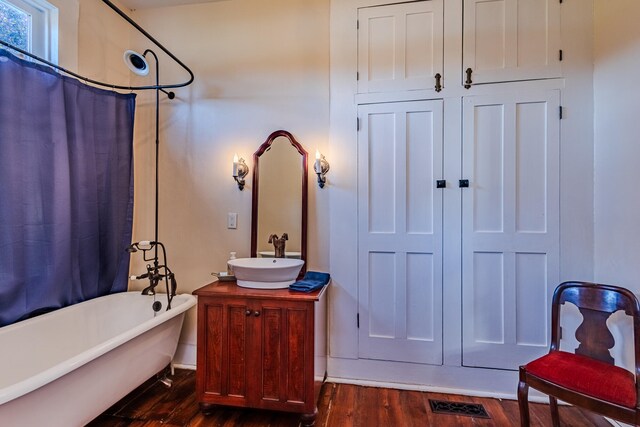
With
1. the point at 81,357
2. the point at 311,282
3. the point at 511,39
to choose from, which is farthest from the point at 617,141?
the point at 81,357

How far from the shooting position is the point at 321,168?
2.18 meters

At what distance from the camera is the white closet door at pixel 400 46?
6.91 ft

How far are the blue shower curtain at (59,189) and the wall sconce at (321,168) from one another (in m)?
1.49

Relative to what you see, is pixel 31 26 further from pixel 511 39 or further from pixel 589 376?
pixel 589 376

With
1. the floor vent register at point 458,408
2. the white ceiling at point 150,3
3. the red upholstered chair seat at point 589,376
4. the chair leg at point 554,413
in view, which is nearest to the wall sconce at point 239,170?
the white ceiling at point 150,3

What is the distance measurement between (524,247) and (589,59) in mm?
1248

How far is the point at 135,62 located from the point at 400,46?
70.6 inches

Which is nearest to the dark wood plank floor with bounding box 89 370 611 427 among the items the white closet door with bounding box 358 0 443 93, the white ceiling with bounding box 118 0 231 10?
the white closet door with bounding box 358 0 443 93

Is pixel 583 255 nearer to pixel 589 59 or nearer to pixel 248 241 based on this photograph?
pixel 589 59

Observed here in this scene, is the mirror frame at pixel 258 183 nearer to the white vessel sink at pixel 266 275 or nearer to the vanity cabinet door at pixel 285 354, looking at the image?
the white vessel sink at pixel 266 275

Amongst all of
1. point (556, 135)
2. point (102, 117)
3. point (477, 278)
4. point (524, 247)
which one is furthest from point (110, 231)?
point (556, 135)

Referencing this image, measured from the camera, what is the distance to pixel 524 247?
201cm

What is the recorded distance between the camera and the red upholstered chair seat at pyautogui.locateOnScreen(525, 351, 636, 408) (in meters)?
1.31

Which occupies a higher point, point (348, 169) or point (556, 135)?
point (556, 135)
